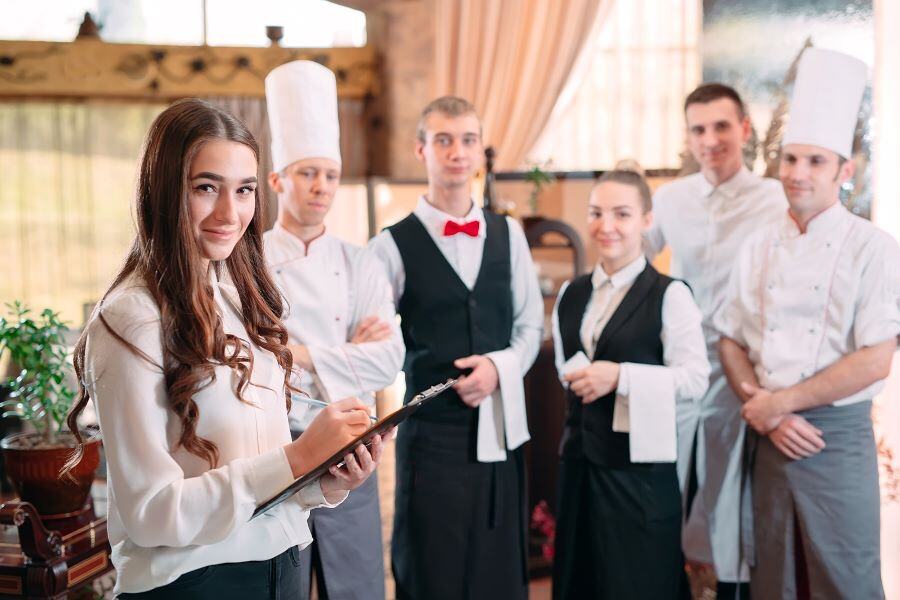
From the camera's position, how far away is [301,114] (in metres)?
2.40

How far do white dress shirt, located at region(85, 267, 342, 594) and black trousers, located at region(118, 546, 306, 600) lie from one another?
13 millimetres

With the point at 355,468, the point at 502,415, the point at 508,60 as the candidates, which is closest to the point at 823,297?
the point at 502,415

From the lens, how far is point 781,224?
8.43ft

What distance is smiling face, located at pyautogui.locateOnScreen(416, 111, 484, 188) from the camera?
2.64 metres

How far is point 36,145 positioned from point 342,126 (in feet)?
7.02

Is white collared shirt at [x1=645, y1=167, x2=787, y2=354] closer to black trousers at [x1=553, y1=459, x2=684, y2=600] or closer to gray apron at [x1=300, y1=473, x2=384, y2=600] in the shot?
black trousers at [x1=553, y1=459, x2=684, y2=600]

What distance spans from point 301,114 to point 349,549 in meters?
1.09

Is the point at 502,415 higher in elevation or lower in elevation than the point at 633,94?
lower

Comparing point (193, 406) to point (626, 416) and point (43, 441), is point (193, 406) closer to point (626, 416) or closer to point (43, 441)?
point (43, 441)

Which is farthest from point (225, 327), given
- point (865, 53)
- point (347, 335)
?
point (865, 53)

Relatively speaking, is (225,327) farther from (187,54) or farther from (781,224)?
(187,54)

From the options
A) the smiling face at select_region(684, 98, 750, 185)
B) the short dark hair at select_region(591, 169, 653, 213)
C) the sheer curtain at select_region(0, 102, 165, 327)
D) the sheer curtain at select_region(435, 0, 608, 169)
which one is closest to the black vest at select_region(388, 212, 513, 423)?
the short dark hair at select_region(591, 169, 653, 213)

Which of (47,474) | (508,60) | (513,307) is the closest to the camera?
(47,474)

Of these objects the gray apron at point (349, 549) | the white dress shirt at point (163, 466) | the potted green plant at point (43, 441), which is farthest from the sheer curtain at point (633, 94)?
the white dress shirt at point (163, 466)
